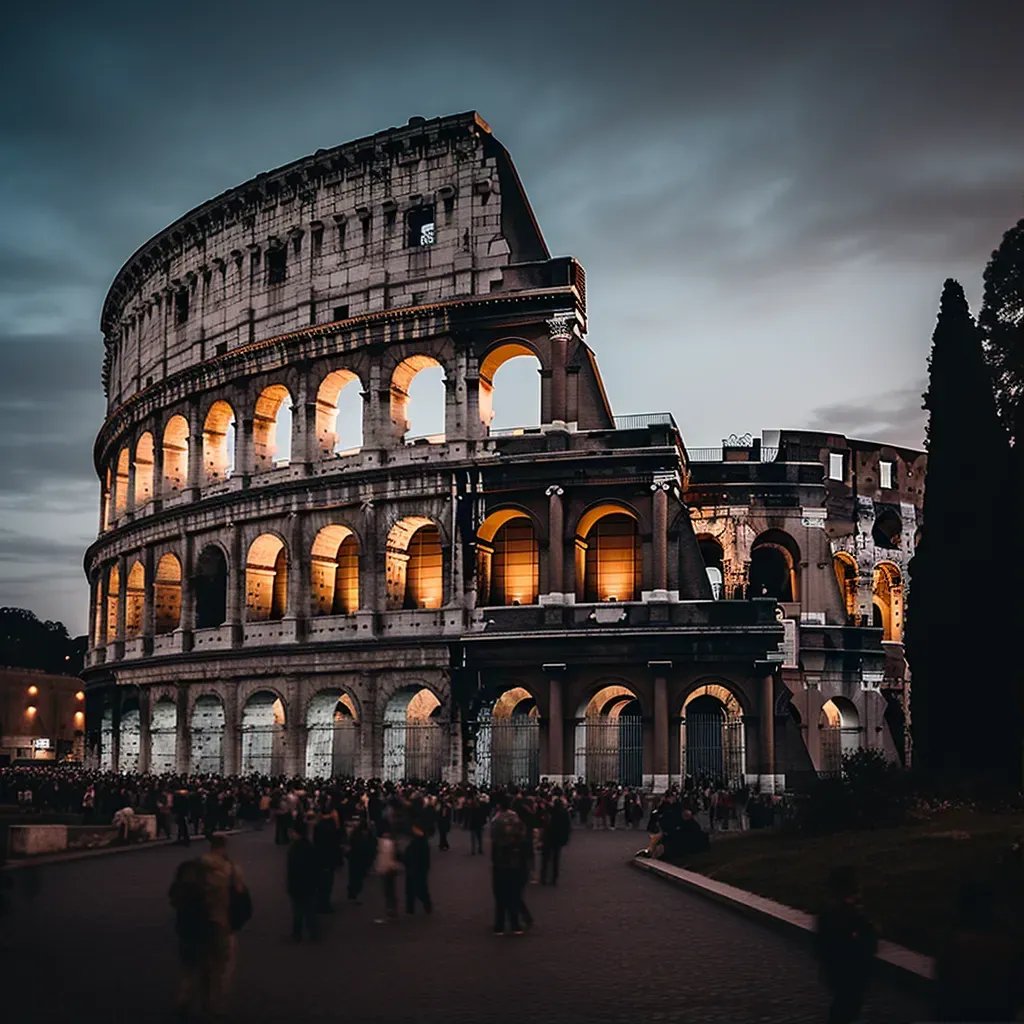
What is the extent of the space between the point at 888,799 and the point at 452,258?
23.5 meters

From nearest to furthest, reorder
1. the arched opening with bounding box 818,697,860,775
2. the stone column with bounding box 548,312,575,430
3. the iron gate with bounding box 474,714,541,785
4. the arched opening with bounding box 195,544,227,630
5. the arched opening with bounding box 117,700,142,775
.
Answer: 1. the iron gate with bounding box 474,714,541,785
2. the stone column with bounding box 548,312,575,430
3. the arched opening with bounding box 818,697,860,775
4. the arched opening with bounding box 195,544,227,630
5. the arched opening with bounding box 117,700,142,775

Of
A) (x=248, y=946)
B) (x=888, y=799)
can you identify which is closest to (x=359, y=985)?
(x=248, y=946)

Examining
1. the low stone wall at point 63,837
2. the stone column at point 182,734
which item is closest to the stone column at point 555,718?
the low stone wall at point 63,837

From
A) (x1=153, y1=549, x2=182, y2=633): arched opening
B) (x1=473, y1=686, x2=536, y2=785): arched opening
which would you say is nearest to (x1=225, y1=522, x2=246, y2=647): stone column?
(x1=153, y1=549, x2=182, y2=633): arched opening

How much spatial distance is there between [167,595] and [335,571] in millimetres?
8728

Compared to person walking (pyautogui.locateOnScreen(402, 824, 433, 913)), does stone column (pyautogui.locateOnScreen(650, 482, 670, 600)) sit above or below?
above

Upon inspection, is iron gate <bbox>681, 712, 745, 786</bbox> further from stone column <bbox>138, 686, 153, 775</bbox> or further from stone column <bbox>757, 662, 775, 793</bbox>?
stone column <bbox>138, 686, 153, 775</bbox>

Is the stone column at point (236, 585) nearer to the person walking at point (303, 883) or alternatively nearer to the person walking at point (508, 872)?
the person walking at point (303, 883)

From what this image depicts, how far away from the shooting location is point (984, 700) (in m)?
23.1

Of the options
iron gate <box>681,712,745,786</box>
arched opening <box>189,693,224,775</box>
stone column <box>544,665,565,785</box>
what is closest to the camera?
stone column <box>544,665,565,785</box>

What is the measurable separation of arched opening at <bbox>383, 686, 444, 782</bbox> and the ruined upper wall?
40.1 feet

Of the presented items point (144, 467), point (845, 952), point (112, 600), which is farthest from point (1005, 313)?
point (112, 600)

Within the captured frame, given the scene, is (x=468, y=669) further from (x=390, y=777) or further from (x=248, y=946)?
(x=248, y=946)

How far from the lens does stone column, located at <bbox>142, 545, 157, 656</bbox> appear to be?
46.2 metres
